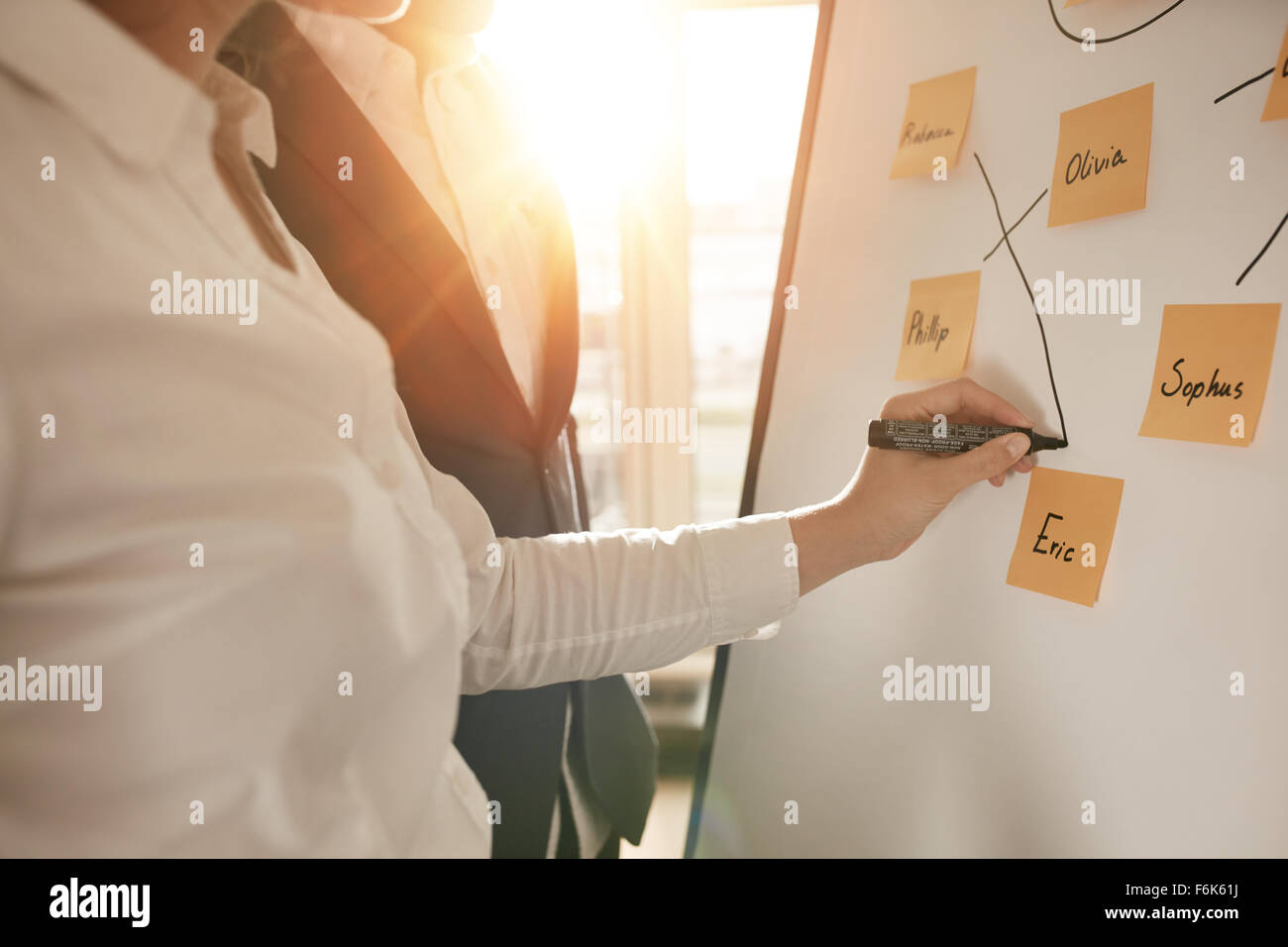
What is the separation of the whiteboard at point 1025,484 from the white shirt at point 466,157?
298 mm

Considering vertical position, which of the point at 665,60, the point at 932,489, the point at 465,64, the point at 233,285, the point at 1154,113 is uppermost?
the point at 665,60

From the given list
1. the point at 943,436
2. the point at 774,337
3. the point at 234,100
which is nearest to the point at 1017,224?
the point at 943,436

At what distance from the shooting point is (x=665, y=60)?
151cm

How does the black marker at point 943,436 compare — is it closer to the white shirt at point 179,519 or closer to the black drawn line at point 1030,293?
the black drawn line at point 1030,293

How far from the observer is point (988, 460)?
54cm

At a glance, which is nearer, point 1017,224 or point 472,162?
point 1017,224

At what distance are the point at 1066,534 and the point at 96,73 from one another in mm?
608

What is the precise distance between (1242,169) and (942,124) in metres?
0.25

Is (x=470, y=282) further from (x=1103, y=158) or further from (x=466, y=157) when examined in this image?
(x=1103, y=158)

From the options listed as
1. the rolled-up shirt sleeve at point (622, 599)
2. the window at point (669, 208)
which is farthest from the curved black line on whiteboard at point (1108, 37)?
the window at point (669, 208)

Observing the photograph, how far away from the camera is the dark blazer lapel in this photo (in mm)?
652

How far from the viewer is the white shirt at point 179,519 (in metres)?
0.31
